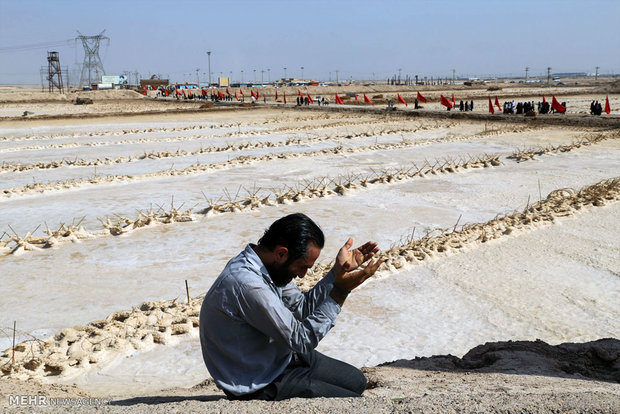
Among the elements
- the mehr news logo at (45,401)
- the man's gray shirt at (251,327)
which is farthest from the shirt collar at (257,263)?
the mehr news logo at (45,401)

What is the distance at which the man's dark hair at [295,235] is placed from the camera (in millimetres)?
2791

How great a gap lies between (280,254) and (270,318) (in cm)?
31

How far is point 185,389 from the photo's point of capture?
3824 mm

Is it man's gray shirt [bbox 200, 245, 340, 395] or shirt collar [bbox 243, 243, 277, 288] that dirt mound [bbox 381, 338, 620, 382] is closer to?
man's gray shirt [bbox 200, 245, 340, 395]

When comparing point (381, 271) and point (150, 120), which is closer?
point (381, 271)

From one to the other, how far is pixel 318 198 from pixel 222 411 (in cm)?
793

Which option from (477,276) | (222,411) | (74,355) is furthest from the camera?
(477,276)

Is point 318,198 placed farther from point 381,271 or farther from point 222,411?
point 222,411

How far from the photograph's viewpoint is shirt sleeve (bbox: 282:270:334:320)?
306 cm

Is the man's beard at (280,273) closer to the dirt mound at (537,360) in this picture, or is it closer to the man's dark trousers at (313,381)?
the man's dark trousers at (313,381)

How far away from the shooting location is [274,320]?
269 centimetres

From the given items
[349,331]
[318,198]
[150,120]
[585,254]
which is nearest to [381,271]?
[349,331]

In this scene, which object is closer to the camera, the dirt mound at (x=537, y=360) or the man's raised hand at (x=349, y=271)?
the man's raised hand at (x=349, y=271)

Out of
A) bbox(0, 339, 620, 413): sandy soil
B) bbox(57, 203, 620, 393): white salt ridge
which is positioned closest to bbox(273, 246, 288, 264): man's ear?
bbox(0, 339, 620, 413): sandy soil
